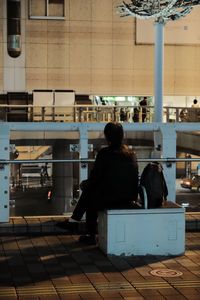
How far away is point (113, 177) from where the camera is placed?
7.40m

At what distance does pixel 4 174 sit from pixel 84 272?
237 centimetres

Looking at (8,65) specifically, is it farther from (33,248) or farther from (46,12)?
(33,248)

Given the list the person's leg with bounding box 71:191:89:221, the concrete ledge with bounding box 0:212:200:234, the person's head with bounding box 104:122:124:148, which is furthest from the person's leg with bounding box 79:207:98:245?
the person's head with bounding box 104:122:124:148

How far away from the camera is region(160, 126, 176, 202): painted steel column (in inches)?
343

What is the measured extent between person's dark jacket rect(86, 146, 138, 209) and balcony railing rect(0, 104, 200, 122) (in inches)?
835

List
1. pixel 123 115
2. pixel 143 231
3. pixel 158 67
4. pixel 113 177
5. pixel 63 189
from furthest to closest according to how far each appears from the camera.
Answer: pixel 123 115
pixel 158 67
pixel 63 189
pixel 113 177
pixel 143 231

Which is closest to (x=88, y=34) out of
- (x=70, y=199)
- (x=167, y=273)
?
(x=70, y=199)

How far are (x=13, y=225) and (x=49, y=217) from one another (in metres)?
0.66

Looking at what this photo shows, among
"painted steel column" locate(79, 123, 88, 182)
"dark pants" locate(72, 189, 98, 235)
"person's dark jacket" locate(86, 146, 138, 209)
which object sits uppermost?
"painted steel column" locate(79, 123, 88, 182)

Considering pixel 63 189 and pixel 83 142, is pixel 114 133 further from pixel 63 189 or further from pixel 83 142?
pixel 63 189

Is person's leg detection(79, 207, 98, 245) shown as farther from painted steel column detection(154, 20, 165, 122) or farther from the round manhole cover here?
painted steel column detection(154, 20, 165, 122)

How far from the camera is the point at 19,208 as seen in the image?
9.05m

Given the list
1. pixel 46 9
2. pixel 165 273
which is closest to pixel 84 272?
pixel 165 273

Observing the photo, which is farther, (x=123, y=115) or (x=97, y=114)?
(x=123, y=115)
